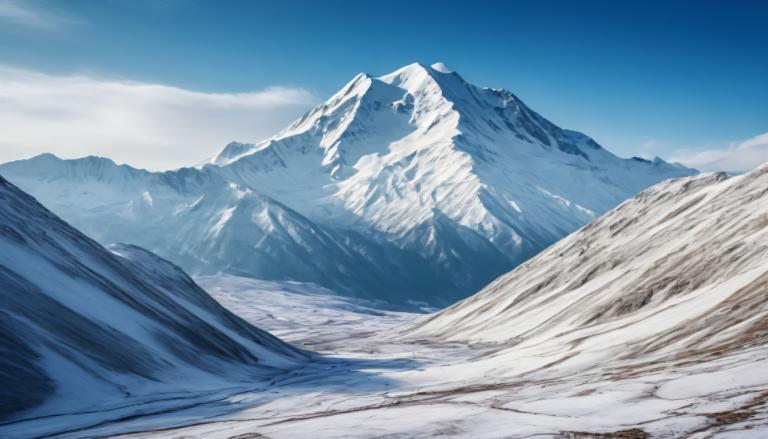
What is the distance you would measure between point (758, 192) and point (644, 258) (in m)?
18.4

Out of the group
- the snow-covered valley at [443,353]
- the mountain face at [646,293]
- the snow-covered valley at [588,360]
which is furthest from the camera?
the mountain face at [646,293]

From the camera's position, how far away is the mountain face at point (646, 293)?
169ft

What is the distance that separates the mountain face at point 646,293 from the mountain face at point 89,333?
109ft

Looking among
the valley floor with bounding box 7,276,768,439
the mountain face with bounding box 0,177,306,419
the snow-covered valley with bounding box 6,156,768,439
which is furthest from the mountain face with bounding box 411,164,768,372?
the mountain face with bounding box 0,177,306,419

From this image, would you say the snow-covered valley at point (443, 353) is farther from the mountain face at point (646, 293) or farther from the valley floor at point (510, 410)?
the mountain face at point (646, 293)

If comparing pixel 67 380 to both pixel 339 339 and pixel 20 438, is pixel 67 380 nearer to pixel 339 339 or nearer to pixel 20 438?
pixel 20 438

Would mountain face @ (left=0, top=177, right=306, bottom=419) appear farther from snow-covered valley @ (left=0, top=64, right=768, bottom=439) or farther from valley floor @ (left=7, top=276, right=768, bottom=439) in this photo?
valley floor @ (left=7, top=276, right=768, bottom=439)

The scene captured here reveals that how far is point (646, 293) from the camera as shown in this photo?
87.6 m

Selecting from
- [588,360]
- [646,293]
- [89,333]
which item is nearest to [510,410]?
[588,360]

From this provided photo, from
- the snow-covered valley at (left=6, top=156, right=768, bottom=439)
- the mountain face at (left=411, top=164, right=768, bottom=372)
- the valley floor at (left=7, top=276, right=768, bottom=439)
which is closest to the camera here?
the valley floor at (left=7, top=276, right=768, bottom=439)

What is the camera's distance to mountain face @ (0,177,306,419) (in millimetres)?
51594

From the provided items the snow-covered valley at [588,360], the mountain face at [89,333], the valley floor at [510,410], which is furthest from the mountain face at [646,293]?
the mountain face at [89,333]

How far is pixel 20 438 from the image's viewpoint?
3919 centimetres

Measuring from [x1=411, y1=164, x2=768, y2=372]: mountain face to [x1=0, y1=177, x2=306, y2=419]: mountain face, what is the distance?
109 feet
